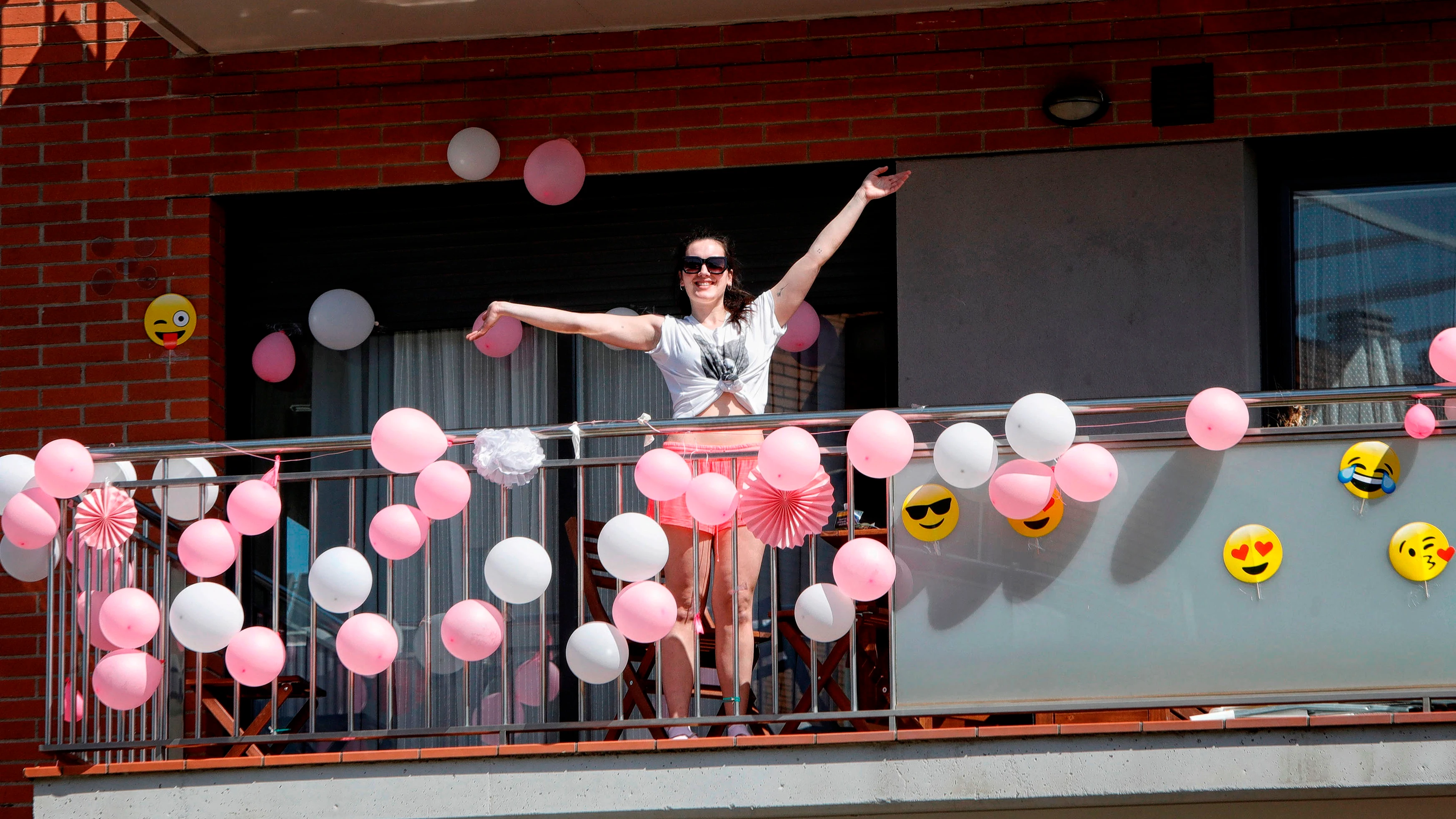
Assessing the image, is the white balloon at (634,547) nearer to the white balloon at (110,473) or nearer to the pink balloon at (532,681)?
the white balloon at (110,473)

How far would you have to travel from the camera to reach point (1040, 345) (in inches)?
265

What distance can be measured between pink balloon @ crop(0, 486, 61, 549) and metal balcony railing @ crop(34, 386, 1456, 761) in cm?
9

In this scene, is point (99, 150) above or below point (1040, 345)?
above

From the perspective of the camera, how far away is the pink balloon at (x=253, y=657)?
199 inches

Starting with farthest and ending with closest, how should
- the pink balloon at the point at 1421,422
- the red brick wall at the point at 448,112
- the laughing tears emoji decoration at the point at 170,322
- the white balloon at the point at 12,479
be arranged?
the laughing tears emoji decoration at the point at 170,322 < the red brick wall at the point at 448,112 < the white balloon at the point at 12,479 < the pink balloon at the point at 1421,422

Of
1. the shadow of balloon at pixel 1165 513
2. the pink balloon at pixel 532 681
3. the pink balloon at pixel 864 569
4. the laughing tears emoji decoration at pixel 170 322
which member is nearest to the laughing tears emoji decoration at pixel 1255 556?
the shadow of balloon at pixel 1165 513

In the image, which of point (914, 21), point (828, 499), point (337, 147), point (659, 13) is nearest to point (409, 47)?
point (337, 147)

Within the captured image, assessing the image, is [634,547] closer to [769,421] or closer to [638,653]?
[769,421]

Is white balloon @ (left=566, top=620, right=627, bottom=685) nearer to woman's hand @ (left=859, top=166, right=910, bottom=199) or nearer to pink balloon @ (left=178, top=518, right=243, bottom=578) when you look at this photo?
pink balloon @ (left=178, top=518, right=243, bottom=578)

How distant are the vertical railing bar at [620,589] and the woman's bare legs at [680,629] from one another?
0.59 ft

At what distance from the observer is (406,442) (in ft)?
16.5

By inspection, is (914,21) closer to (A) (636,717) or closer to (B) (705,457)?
(B) (705,457)

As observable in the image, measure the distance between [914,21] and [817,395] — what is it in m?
1.80

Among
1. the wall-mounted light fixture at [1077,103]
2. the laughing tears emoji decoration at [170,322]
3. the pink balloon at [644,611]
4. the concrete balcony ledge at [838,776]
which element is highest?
the wall-mounted light fixture at [1077,103]
